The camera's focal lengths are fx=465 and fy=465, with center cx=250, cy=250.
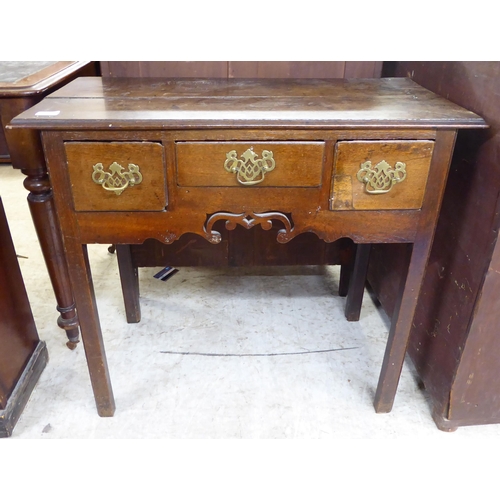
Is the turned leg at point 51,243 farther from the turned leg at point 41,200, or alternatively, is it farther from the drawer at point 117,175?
the drawer at point 117,175

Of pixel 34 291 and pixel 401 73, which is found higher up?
pixel 401 73

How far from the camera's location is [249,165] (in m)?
0.99

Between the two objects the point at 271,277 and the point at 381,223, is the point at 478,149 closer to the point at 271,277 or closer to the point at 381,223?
the point at 381,223

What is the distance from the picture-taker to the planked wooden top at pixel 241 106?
95 cm

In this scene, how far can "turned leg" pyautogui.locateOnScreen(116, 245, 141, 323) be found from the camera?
5.23ft

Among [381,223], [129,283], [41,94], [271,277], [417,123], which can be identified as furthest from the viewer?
[271,277]

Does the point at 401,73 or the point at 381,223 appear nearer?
the point at 381,223

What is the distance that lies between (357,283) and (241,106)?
2.81 feet

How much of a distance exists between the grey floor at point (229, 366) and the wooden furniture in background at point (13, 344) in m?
0.05

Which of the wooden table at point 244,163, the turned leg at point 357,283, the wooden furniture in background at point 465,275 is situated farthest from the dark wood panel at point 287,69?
the turned leg at point 357,283

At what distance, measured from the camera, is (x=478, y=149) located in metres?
1.09

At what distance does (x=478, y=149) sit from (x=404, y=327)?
476 millimetres

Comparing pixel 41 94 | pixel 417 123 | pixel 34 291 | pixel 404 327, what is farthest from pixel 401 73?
pixel 34 291

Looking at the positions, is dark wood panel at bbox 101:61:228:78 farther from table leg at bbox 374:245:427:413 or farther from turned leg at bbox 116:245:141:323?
table leg at bbox 374:245:427:413
